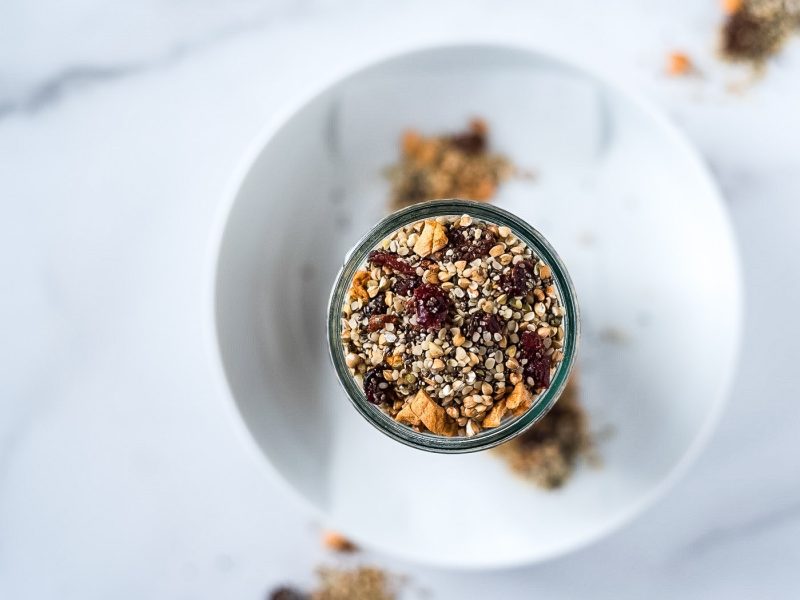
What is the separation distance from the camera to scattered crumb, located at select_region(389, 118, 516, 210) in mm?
1312

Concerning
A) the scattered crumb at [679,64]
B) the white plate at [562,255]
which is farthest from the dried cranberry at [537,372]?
the scattered crumb at [679,64]

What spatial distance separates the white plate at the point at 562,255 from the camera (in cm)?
124

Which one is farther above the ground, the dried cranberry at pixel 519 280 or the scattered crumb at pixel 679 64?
the scattered crumb at pixel 679 64

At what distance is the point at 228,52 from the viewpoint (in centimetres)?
142

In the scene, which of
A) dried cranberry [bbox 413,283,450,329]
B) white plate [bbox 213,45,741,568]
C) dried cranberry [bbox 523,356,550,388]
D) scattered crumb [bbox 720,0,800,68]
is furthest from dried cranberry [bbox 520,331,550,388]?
scattered crumb [bbox 720,0,800,68]

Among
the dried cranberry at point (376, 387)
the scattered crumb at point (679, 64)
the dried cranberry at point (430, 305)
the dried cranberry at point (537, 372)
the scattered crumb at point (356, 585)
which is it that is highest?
the scattered crumb at point (679, 64)

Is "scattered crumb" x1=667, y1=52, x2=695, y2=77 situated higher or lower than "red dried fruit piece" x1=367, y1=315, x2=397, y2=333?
higher

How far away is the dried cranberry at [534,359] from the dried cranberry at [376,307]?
0.18 m

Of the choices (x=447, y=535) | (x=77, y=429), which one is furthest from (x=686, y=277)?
(x=77, y=429)

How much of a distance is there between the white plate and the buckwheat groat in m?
0.30

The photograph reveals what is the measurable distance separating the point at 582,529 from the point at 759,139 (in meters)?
0.73

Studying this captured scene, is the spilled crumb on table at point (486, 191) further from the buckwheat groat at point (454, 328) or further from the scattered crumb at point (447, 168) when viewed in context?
the buckwheat groat at point (454, 328)

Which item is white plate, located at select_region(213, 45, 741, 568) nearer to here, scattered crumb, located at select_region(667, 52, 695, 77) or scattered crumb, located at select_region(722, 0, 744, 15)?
scattered crumb, located at select_region(667, 52, 695, 77)

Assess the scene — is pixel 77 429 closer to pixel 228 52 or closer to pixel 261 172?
pixel 261 172
